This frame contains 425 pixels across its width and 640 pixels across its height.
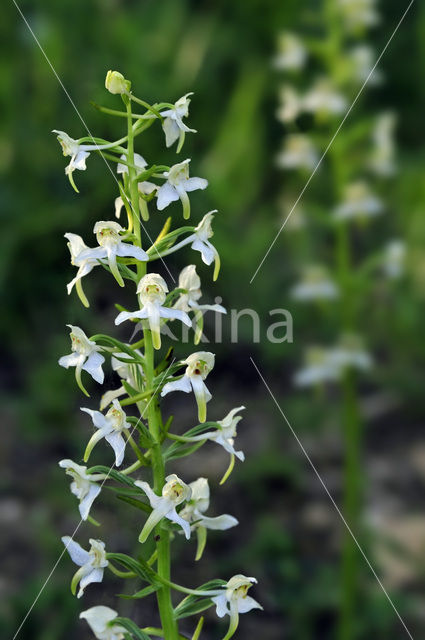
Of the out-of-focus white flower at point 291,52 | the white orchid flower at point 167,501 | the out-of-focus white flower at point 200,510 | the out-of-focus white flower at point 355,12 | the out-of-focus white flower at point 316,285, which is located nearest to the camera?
the white orchid flower at point 167,501

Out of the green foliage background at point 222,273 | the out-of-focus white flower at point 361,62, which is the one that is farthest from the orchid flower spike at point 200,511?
the out-of-focus white flower at point 361,62

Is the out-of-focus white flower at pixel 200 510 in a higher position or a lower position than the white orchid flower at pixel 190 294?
lower

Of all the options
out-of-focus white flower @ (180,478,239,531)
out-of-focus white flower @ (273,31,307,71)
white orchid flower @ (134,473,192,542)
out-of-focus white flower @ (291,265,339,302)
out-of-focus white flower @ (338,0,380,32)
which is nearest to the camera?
white orchid flower @ (134,473,192,542)

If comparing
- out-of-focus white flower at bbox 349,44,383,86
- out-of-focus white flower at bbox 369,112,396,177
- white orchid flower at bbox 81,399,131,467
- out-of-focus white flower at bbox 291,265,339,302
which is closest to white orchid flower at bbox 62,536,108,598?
white orchid flower at bbox 81,399,131,467

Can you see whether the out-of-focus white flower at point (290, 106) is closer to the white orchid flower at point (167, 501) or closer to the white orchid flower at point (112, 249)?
the white orchid flower at point (112, 249)

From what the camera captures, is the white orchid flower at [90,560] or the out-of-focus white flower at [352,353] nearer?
the white orchid flower at [90,560]

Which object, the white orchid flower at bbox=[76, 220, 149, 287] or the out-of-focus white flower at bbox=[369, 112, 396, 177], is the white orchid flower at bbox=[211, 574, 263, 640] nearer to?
the white orchid flower at bbox=[76, 220, 149, 287]
